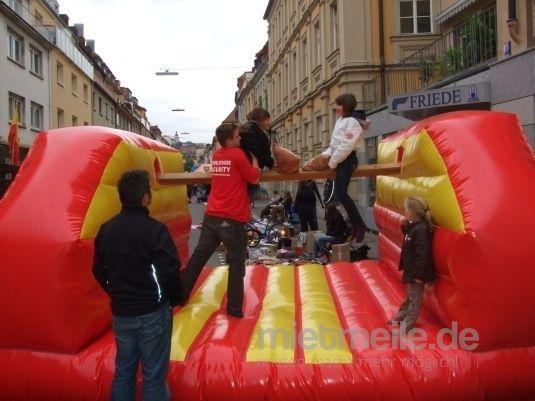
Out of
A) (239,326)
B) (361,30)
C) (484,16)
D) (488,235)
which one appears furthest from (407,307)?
(361,30)

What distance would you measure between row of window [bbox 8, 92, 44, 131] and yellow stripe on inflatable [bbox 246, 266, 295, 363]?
68.0ft

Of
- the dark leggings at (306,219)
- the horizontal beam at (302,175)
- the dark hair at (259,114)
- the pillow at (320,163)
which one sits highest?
the dark hair at (259,114)

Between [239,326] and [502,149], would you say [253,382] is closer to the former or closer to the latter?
[239,326]

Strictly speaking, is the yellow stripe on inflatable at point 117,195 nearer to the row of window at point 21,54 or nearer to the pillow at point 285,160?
the pillow at point 285,160

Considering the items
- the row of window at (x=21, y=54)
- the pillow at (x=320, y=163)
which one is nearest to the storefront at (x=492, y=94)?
the pillow at (x=320, y=163)

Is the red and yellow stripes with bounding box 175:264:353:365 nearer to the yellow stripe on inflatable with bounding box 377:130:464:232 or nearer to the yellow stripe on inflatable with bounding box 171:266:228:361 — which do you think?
the yellow stripe on inflatable with bounding box 171:266:228:361

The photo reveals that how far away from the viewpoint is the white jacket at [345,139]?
5207 mm

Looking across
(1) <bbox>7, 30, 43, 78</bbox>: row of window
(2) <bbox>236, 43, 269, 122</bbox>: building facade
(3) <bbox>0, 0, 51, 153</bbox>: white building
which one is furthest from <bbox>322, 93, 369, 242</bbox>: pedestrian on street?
(2) <bbox>236, 43, 269, 122</bbox>: building facade

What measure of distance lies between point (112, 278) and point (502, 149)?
2785 mm

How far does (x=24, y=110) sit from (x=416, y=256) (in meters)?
23.7

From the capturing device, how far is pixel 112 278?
315cm

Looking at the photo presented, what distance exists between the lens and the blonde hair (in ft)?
13.2

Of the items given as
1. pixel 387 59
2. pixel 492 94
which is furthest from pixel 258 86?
pixel 492 94

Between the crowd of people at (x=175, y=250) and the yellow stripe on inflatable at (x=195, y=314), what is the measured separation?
20 centimetres
